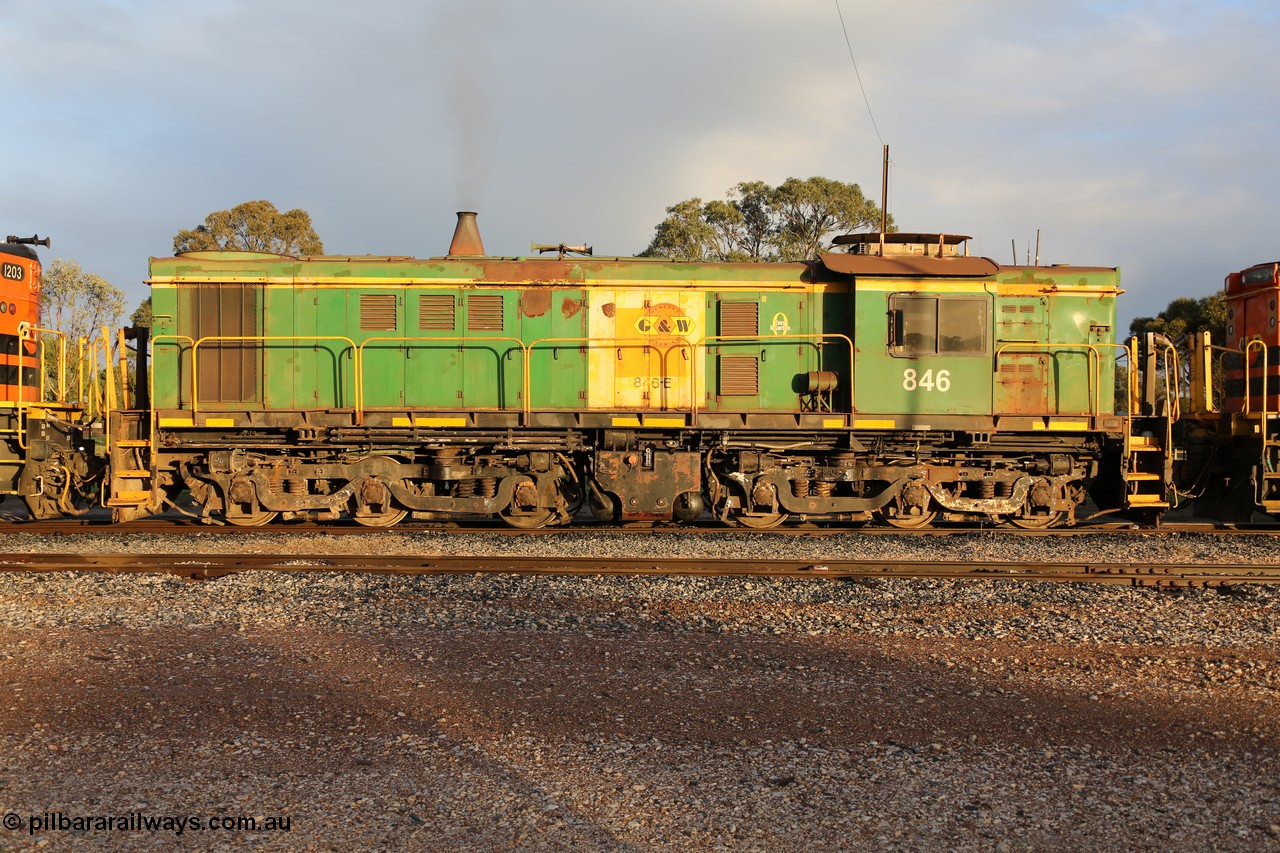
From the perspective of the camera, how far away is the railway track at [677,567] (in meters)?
9.25

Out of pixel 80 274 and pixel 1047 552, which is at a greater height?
pixel 80 274

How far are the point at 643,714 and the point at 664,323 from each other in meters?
8.10

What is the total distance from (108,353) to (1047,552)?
11.9m

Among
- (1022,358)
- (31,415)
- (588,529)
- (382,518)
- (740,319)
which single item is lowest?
(588,529)

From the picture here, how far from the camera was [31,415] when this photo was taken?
1238 centimetres

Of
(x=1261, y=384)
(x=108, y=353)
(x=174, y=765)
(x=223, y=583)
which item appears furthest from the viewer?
(x=1261, y=384)

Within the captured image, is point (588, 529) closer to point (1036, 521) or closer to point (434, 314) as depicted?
point (434, 314)

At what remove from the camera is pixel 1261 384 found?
13.0 metres

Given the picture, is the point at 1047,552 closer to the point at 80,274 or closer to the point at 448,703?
the point at 448,703

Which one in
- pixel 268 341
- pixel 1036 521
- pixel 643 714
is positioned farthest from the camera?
pixel 268 341

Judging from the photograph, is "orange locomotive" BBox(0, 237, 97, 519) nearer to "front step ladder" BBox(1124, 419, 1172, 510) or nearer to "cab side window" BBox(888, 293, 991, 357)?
"cab side window" BBox(888, 293, 991, 357)

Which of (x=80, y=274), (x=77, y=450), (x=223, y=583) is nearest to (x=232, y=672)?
(x=223, y=583)

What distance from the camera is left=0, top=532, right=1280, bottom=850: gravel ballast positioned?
13.0 feet

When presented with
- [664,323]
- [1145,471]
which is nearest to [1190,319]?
[1145,471]
